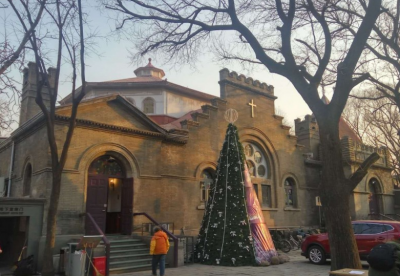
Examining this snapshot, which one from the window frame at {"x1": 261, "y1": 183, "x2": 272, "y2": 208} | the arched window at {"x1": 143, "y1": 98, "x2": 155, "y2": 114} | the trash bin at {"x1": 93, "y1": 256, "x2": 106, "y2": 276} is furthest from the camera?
the arched window at {"x1": 143, "y1": 98, "x2": 155, "y2": 114}

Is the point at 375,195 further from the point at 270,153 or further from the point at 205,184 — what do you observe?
the point at 205,184

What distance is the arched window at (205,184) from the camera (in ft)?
62.5

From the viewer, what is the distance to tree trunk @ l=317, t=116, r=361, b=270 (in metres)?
8.05

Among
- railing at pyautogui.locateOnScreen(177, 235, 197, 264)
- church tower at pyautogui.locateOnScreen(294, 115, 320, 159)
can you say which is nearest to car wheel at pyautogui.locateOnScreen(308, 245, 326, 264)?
railing at pyautogui.locateOnScreen(177, 235, 197, 264)

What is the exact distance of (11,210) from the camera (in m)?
12.8

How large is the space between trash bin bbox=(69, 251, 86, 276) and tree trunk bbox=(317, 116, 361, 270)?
24.4ft

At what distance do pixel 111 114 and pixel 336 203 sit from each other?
35.3 feet

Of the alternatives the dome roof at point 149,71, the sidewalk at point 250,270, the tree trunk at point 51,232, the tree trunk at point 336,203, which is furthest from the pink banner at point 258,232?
the dome roof at point 149,71

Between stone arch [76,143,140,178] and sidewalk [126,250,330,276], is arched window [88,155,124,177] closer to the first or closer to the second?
stone arch [76,143,140,178]

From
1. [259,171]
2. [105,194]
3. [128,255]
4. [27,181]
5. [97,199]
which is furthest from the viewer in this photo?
[259,171]

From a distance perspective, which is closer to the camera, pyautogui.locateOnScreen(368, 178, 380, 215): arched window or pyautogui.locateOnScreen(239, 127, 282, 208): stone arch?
pyautogui.locateOnScreen(239, 127, 282, 208): stone arch

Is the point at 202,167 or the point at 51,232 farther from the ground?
the point at 202,167

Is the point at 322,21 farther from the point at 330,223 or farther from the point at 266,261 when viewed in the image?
the point at 266,261

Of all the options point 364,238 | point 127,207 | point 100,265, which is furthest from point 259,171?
point 100,265
